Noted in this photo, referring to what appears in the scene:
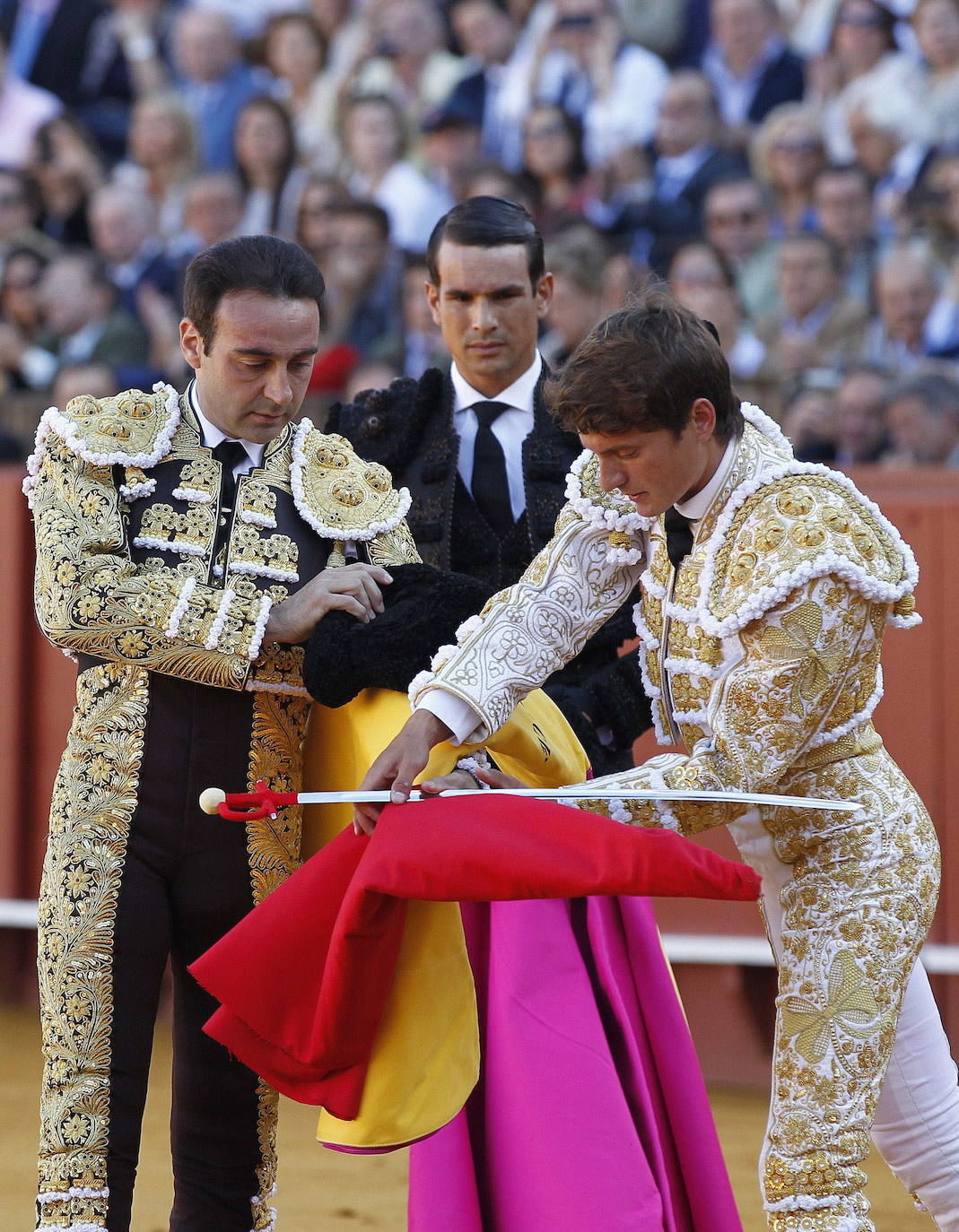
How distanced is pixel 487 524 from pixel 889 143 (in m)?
3.79

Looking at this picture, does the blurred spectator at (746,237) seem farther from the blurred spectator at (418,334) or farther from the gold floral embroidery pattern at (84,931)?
the gold floral embroidery pattern at (84,931)

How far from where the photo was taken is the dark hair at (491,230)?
315 centimetres

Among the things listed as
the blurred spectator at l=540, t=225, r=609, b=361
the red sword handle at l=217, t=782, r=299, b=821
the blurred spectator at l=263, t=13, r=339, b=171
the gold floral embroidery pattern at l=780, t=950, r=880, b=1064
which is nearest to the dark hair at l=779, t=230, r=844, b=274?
the blurred spectator at l=540, t=225, r=609, b=361

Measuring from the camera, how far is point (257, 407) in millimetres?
2488

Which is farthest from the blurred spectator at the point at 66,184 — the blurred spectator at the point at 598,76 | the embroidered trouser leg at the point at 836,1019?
the embroidered trouser leg at the point at 836,1019

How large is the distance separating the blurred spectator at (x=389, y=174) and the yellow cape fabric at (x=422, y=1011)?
193 inches

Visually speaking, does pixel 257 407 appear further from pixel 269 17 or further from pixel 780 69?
pixel 269 17

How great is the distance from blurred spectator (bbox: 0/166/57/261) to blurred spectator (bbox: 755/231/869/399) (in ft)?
12.2

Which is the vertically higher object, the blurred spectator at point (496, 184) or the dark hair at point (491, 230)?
the blurred spectator at point (496, 184)

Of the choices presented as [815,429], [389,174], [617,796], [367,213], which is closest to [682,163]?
[367,213]

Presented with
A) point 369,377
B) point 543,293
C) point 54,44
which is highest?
point 54,44

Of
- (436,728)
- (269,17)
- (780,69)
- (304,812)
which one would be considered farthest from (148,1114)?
(269,17)

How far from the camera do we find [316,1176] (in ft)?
13.6

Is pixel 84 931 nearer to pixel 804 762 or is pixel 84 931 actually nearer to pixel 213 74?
pixel 804 762
